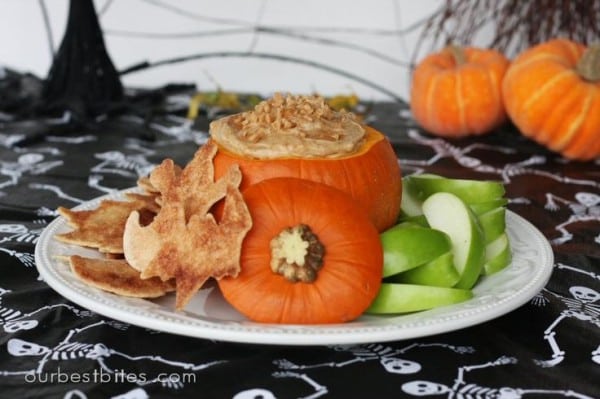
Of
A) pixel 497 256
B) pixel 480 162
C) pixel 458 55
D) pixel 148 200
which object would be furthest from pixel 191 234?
pixel 458 55

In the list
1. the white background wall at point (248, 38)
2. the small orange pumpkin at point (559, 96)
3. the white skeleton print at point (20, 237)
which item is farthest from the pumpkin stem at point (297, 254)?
the white background wall at point (248, 38)

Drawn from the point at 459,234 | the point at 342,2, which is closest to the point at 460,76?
the point at 342,2

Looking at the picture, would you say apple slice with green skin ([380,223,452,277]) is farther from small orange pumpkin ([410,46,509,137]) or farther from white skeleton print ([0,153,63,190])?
small orange pumpkin ([410,46,509,137])

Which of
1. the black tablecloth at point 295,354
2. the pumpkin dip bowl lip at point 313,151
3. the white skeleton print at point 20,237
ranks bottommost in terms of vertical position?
the white skeleton print at point 20,237

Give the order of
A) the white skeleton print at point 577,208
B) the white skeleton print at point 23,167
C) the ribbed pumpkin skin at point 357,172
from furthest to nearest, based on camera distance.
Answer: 1. the white skeleton print at point 23,167
2. the white skeleton print at point 577,208
3. the ribbed pumpkin skin at point 357,172

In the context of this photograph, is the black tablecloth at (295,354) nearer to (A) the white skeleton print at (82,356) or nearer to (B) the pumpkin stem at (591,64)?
(A) the white skeleton print at (82,356)

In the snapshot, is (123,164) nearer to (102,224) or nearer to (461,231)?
(102,224)
